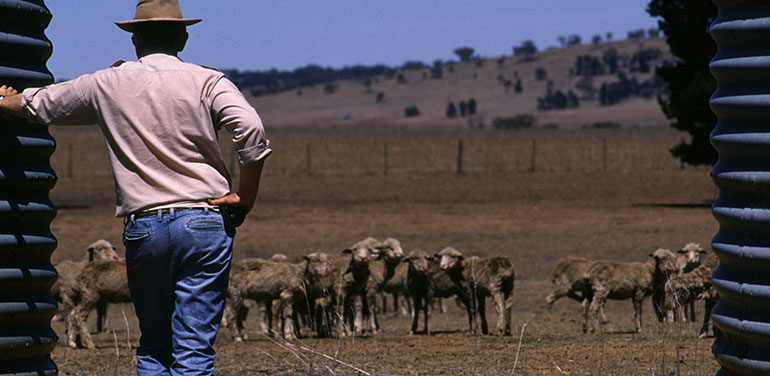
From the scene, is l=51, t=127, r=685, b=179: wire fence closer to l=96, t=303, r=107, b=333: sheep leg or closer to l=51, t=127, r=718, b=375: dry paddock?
l=51, t=127, r=718, b=375: dry paddock

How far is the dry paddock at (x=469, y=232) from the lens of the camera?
365 inches

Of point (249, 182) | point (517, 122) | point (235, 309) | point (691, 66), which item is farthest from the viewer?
point (517, 122)

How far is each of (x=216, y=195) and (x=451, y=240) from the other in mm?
19005

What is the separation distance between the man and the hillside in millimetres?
126712

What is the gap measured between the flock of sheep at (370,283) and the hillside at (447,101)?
11679 cm

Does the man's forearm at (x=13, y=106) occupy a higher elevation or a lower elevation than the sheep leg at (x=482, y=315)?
higher

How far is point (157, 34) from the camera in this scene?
4852 millimetres

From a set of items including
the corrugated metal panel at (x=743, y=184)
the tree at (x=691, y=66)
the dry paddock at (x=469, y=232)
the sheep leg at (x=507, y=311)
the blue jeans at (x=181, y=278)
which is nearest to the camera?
the corrugated metal panel at (x=743, y=184)

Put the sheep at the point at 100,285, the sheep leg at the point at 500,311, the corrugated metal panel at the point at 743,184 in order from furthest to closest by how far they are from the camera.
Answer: the sheep leg at the point at 500,311 → the sheep at the point at 100,285 → the corrugated metal panel at the point at 743,184

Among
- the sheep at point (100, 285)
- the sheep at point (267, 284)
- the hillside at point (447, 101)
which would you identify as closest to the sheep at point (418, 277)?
the sheep at point (267, 284)

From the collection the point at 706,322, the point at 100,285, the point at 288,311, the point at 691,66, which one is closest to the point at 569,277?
the point at 706,322

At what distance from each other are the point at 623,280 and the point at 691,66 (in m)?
18.9

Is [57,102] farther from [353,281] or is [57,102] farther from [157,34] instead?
[353,281]

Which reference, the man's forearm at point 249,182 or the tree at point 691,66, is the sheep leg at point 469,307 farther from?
the tree at point 691,66
